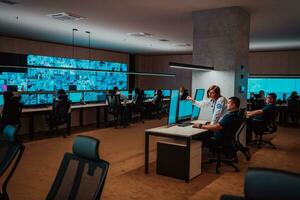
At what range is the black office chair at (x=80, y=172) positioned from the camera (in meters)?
2.03

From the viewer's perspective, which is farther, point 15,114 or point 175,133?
point 15,114

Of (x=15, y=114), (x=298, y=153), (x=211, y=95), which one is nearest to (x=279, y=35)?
(x=298, y=153)

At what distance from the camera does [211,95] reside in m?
5.05

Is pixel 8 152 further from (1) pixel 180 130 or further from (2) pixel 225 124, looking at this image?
(2) pixel 225 124

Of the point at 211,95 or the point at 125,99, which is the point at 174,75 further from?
the point at 211,95

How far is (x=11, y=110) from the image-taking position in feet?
20.3

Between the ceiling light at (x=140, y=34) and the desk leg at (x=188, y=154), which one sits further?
the ceiling light at (x=140, y=34)

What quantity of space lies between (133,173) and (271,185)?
3.41 meters

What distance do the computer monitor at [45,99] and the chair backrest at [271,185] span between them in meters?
6.94

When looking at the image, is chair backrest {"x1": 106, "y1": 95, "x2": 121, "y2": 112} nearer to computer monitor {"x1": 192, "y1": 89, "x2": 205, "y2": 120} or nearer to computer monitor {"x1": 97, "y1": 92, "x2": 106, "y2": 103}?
computer monitor {"x1": 97, "y1": 92, "x2": 106, "y2": 103}

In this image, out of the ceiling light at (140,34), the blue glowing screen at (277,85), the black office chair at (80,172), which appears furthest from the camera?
the blue glowing screen at (277,85)

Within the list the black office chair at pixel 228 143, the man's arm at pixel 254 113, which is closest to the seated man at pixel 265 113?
the man's arm at pixel 254 113

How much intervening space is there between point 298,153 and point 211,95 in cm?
258

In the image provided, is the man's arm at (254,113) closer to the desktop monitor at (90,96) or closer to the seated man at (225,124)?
the seated man at (225,124)
